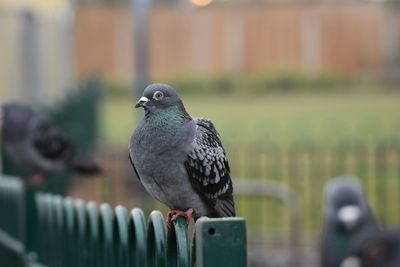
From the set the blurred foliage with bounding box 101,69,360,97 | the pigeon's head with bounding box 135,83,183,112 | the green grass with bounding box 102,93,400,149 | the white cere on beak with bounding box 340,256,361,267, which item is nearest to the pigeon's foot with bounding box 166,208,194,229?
the pigeon's head with bounding box 135,83,183,112

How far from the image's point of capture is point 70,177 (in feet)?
26.4

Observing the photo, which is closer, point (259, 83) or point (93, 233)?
point (93, 233)

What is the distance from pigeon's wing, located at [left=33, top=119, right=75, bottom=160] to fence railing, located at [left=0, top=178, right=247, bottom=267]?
2.19 meters

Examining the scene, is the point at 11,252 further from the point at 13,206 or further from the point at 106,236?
the point at 106,236

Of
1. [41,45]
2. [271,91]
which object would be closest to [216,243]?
[41,45]

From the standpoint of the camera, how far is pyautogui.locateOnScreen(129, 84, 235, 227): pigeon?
2721 mm

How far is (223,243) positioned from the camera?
6.95 ft

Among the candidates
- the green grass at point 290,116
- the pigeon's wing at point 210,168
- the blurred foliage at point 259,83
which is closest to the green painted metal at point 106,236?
the pigeon's wing at point 210,168

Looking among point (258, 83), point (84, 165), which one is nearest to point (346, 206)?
point (84, 165)

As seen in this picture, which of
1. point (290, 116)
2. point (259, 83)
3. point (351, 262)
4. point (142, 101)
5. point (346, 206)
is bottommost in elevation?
point (351, 262)

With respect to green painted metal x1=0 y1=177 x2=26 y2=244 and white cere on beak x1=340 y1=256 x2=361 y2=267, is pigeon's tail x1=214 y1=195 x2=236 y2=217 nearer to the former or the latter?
green painted metal x1=0 y1=177 x2=26 y2=244

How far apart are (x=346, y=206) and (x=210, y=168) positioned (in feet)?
18.3

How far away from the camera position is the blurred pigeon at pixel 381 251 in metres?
7.19

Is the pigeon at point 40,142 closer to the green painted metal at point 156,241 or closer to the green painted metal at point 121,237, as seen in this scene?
the green painted metal at point 121,237
